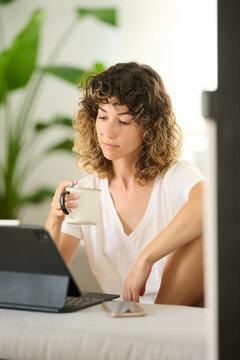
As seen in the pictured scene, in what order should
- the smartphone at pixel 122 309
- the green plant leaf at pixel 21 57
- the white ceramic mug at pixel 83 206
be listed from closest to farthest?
the smartphone at pixel 122 309, the white ceramic mug at pixel 83 206, the green plant leaf at pixel 21 57

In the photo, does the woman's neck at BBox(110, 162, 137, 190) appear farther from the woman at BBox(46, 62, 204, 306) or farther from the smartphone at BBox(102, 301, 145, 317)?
the smartphone at BBox(102, 301, 145, 317)

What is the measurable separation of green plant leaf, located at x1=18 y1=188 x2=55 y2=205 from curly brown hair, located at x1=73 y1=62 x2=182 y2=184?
196 cm

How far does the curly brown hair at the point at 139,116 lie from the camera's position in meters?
1.55

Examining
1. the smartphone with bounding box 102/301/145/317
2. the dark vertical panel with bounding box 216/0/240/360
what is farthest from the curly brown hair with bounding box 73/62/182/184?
the dark vertical panel with bounding box 216/0/240/360

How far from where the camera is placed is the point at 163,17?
11.5ft

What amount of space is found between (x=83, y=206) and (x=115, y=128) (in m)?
0.31

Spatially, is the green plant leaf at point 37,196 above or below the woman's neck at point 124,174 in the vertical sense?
below

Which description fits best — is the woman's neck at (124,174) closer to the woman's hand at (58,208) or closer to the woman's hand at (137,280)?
the woman's hand at (58,208)

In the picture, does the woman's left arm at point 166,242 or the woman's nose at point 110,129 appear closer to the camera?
the woman's left arm at point 166,242

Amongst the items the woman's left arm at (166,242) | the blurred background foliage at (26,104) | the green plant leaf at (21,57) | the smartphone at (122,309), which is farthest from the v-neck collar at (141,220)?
the green plant leaf at (21,57)

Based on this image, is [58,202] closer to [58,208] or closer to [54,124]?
[58,208]

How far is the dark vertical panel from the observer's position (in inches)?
24.0

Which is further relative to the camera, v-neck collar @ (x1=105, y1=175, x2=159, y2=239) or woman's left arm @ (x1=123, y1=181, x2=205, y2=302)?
v-neck collar @ (x1=105, y1=175, x2=159, y2=239)

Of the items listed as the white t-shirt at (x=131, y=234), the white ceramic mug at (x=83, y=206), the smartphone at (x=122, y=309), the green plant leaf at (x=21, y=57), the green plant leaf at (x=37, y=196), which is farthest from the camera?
the green plant leaf at (x=37, y=196)
